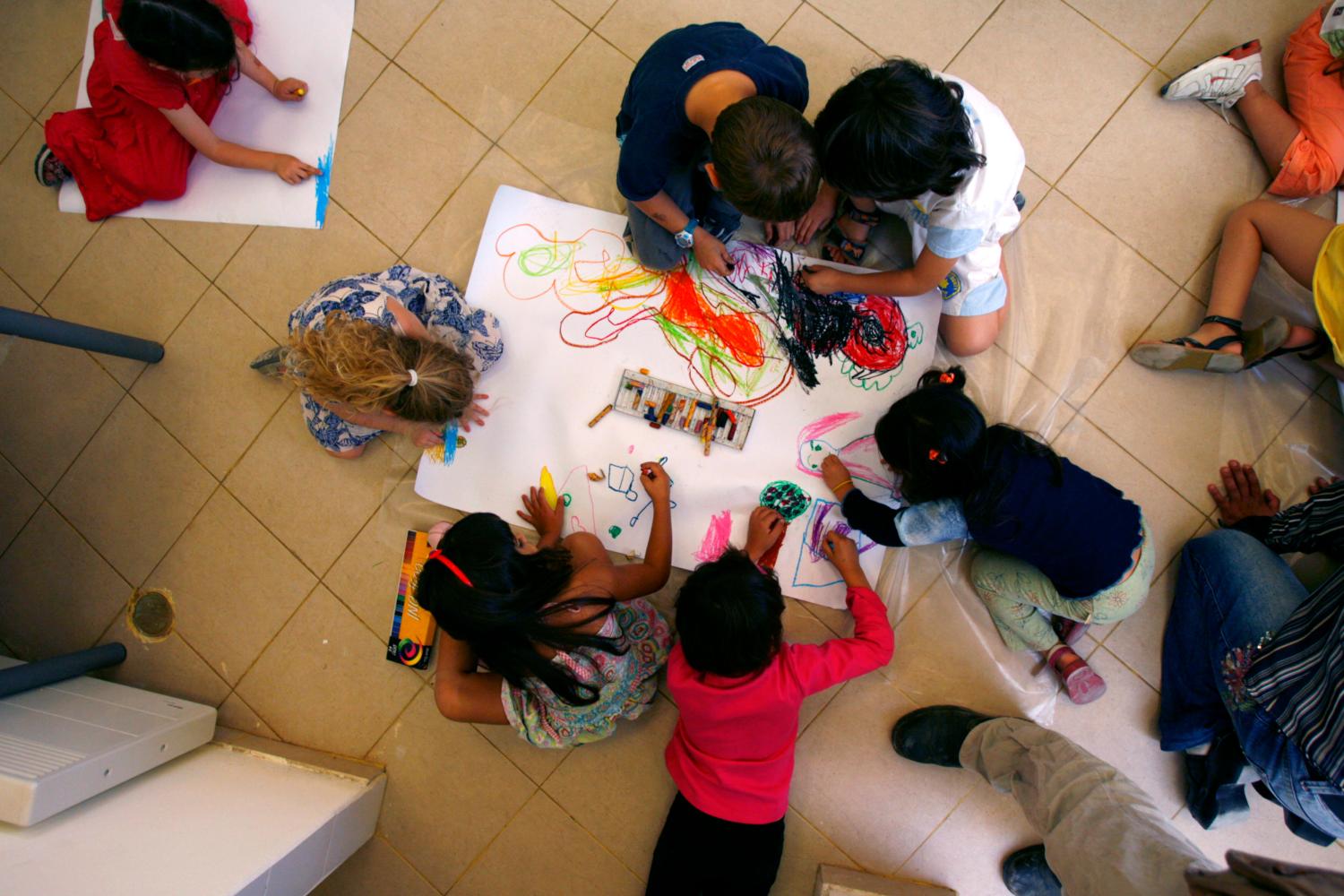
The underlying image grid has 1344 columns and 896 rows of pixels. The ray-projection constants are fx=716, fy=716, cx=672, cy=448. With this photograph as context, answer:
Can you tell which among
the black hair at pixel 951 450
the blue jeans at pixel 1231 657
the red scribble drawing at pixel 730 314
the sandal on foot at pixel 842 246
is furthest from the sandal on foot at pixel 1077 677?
the sandal on foot at pixel 842 246

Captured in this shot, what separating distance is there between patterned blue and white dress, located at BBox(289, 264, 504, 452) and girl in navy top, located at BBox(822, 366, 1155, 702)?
2.53 ft

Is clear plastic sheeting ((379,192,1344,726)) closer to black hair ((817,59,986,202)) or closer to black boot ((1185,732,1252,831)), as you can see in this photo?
black boot ((1185,732,1252,831))

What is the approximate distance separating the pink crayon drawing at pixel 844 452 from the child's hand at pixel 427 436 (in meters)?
0.77

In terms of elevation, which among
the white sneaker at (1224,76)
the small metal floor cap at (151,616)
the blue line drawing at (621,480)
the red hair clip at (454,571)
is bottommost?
the small metal floor cap at (151,616)

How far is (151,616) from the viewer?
170 cm

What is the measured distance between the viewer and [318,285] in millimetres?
1707

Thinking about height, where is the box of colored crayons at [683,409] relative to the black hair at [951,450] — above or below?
below

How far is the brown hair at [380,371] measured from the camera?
1210mm

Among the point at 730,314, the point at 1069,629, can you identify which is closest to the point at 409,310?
the point at 730,314

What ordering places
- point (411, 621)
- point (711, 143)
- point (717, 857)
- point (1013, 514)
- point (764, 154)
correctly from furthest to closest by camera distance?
point (411, 621) → point (717, 857) → point (1013, 514) → point (711, 143) → point (764, 154)

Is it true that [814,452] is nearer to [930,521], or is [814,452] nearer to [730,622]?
[930,521]

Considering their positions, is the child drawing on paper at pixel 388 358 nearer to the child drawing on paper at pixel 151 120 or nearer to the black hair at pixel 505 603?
the black hair at pixel 505 603

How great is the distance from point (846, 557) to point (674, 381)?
1.68 ft

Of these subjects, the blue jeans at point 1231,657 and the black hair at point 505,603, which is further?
the blue jeans at point 1231,657
